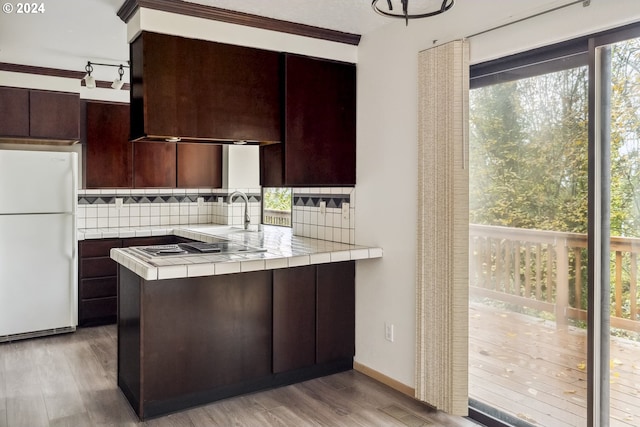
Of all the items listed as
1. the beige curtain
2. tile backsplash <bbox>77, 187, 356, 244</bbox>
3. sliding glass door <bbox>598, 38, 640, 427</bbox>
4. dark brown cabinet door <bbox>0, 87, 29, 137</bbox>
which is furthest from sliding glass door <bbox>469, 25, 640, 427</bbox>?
dark brown cabinet door <bbox>0, 87, 29, 137</bbox>

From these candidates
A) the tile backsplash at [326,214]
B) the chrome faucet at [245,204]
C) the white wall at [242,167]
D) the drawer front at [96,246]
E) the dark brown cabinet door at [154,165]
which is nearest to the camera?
the tile backsplash at [326,214]

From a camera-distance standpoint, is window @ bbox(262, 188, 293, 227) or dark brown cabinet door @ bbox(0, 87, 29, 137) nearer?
dark brown cabinet door @ bbox(0, 87, 29, 137)

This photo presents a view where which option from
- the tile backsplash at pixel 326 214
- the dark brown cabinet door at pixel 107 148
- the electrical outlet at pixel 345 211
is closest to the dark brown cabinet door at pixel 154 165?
the dark brown cabinet door at pixel 107 148

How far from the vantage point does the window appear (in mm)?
5125

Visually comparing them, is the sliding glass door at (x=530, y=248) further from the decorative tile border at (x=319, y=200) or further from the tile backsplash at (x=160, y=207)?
the tile backsplash at (x=160, y=207)

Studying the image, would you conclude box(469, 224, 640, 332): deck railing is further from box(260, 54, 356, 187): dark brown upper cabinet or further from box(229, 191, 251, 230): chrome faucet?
box(229, 191, 251, 230): chrome faucet

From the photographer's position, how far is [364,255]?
11.5ft

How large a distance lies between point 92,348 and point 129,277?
156cm

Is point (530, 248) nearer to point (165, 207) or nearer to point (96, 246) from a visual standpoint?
point (96, 246)

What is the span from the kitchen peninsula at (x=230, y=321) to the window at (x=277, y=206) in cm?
137

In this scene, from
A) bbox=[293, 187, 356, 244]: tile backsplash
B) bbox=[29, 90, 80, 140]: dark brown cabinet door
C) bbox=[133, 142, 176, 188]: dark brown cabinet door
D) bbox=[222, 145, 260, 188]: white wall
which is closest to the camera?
bbox=[293, 187, 356, 244]: tile backsplash

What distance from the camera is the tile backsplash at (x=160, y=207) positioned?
5.51 metres

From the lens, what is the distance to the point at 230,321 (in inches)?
126

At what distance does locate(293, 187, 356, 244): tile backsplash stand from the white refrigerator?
2135 millimetres
